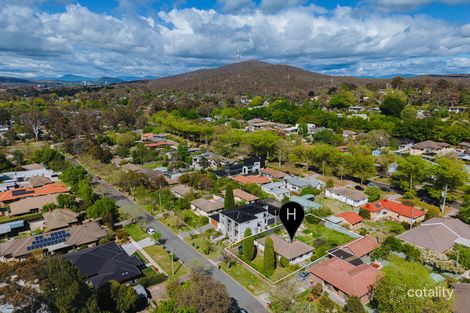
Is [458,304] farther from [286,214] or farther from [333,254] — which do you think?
[286,214]

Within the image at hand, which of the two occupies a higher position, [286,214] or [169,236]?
[286,214]

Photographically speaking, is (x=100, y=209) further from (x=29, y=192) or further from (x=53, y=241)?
(x=29, y=192)

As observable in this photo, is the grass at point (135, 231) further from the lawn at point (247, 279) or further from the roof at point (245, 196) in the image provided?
the roof at point (245, 196)

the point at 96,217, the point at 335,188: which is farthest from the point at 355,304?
the point at 96,217

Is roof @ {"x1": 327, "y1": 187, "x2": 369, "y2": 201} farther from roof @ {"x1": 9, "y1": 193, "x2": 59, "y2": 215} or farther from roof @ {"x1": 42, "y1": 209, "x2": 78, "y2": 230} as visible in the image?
roof @ {"x1": 9, "y1": 193, "x2": 59, "y2": 215}

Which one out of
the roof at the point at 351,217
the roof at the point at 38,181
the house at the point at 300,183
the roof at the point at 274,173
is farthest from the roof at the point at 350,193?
the roof at the point at 38,181

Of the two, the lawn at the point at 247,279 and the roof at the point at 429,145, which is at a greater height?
the roof at the point at 429,145
